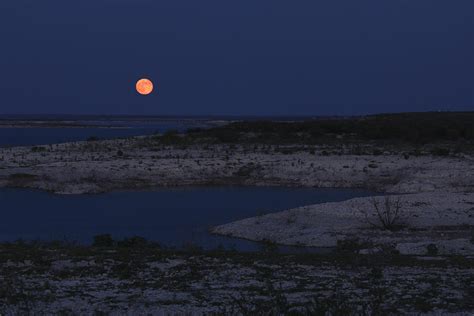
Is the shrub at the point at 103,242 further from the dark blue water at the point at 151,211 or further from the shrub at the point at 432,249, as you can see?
the shrub at the point at 432,249

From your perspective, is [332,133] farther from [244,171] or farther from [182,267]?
[182,267]

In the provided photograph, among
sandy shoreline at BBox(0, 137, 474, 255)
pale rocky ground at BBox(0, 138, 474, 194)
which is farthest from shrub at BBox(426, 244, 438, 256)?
pale rocky ground at BBox(0, 138, 474, 194)

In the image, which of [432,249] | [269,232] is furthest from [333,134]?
[432,249]

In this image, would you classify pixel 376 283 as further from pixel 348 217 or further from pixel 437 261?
pixel 348 217

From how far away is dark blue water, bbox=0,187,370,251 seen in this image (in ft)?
72.3

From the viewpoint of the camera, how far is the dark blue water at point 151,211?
72.3ft

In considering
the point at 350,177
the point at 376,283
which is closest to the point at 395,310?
the point at 376,283

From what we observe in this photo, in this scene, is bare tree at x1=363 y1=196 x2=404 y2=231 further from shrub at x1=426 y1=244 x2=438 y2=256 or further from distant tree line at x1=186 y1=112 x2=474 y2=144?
distant tree line at x1=186 y1=112 x2=474 y2=144

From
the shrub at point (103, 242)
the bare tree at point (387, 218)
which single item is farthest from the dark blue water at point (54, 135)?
the shrub at point (103, 242)

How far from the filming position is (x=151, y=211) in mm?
27484

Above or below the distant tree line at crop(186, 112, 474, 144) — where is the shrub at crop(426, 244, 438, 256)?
below

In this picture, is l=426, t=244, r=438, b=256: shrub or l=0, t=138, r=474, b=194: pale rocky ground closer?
l=426, t=244, r=438, b=256: shrub

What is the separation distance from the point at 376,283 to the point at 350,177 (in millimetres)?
24788

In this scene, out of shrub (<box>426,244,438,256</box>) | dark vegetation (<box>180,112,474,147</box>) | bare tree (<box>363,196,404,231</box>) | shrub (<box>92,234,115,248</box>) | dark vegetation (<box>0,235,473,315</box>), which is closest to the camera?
dark vegetation (<box>0,235,473,315</box>)
